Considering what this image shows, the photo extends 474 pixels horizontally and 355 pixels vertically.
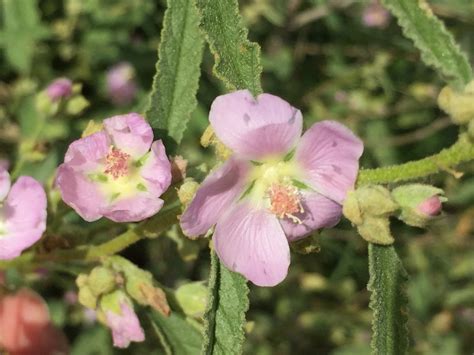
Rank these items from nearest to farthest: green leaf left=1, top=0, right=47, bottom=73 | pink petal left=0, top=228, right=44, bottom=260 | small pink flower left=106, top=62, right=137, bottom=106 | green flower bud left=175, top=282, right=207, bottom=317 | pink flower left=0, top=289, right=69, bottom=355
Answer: pink petal left=0, top=228, right=44, bottom=260 < green flower bud left=175, top=282, right=207, bottom=317 < pink flower left=0, top=289, right=69, bottom=355 < green leaf left=1, top=0, right=47, bottom=73 < small pink flower left=106, top=62, right=137, bottom=106

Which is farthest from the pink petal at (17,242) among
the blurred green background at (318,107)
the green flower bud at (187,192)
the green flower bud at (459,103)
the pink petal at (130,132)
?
the blurred green background at (318,107)

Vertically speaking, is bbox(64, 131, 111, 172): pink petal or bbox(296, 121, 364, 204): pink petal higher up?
bbox(296, 121, 364, 204): pink petal

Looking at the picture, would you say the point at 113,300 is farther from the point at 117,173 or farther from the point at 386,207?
the point at 386,207

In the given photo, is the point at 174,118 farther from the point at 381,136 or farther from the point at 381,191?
the point at 381,136

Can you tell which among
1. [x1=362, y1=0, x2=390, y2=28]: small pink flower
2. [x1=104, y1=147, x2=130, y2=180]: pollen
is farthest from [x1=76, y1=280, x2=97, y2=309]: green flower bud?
[x1=362, y1=0, x2=390, y2=28]: small pink flower

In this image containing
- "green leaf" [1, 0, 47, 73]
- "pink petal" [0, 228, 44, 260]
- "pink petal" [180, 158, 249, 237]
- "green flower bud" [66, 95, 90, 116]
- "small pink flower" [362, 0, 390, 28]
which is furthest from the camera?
"small pink flower" [362, 0, 390, 28]

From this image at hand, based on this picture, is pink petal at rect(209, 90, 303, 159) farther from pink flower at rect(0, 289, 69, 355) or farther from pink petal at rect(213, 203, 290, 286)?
pink flower at rect(0, 289, 69, 355)

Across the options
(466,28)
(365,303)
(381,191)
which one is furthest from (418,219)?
(365,303)
